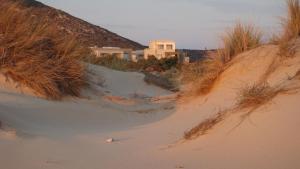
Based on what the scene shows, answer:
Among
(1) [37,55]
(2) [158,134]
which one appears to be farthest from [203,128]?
(1) [37,55]

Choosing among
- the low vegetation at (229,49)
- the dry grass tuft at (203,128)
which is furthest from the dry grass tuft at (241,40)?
the dry grass tuft at (203,128)

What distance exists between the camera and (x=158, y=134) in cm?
862

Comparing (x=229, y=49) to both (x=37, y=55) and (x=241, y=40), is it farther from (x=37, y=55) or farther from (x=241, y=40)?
(x=37, y=55)

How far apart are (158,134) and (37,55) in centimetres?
520

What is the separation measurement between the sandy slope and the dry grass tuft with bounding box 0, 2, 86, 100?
20.0 inches

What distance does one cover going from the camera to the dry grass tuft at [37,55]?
1213cm

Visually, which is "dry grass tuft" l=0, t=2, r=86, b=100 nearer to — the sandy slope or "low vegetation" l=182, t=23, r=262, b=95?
the sandy slope

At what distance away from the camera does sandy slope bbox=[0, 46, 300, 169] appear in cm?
598

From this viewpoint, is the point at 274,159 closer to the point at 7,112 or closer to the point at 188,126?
the point at 188,126

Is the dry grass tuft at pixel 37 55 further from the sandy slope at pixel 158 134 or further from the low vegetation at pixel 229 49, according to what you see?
the low vegetation at pixel 229 49

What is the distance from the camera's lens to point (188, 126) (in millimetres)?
9375

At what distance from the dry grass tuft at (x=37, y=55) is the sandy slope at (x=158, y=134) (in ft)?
1.67

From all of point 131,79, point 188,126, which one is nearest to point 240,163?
point 188,126

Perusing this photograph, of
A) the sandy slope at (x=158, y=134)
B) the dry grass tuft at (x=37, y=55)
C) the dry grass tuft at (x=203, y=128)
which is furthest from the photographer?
the dry grass tuft at (x=37, y=55)
